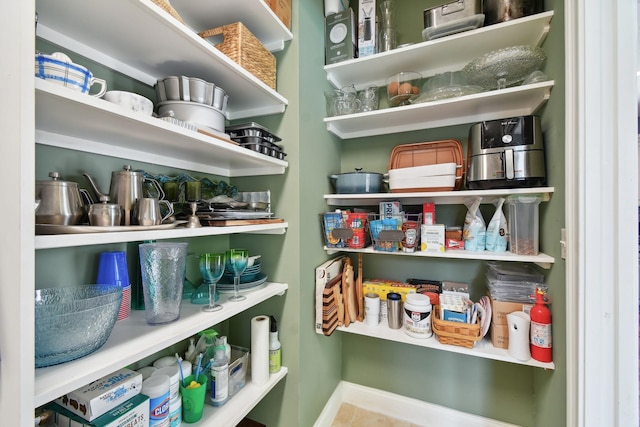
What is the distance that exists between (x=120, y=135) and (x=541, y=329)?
170 cm

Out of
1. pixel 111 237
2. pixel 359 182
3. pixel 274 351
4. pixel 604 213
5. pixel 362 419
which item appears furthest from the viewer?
pixel 362 419

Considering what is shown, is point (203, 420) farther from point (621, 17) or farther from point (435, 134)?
point (621, 17)

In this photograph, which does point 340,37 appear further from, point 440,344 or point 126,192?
point 440,344

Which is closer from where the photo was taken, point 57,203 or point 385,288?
point 57,203

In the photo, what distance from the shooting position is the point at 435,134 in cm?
147

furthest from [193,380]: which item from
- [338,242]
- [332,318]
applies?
[338,242]

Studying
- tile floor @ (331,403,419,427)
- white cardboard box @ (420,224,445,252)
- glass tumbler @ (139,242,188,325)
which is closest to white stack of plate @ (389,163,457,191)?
white cardboard box @ (420,224,445,252)

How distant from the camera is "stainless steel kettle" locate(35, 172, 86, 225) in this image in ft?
1.81

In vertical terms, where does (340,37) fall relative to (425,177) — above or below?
above

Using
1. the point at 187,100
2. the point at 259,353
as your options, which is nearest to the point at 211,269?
the point at 259,353

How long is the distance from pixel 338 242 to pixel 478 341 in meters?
0.84

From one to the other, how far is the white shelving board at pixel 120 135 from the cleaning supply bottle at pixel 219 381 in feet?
2.61

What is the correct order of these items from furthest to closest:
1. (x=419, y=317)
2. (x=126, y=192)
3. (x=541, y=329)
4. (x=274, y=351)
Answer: (x=419, y=317)
(x=274, y=351)
(x=541, y=329)
(x=126, y=192)

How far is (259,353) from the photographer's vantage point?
42.1 inches
